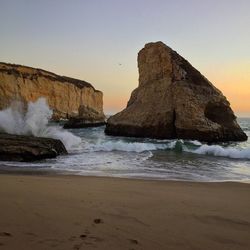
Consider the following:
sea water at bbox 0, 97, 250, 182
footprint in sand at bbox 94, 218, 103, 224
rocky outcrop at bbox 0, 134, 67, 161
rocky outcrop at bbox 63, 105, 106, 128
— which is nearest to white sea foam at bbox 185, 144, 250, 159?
sea water at bbox 0, 97, 250, 182

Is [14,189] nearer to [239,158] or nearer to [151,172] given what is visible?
[151,172]

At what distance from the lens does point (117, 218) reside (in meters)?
3.45

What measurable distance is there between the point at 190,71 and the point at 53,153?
19.0m

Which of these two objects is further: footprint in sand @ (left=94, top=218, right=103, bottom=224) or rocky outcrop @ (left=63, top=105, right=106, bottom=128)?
rocky outcrop @ (left=63, top=105, right=106, bottom=128)

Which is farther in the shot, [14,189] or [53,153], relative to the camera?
[53,153]

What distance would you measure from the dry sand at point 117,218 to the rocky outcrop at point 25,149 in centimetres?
441

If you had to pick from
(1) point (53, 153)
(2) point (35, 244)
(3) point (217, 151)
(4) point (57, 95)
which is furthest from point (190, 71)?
(4) point (57, 95)

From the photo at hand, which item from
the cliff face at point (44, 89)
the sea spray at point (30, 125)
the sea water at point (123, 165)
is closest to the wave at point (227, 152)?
the sea water at point (123, 165)

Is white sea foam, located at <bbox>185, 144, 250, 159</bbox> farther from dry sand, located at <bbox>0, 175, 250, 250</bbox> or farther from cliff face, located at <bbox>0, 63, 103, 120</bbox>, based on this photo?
cliff face, located at <bbox>0, 63, 103, 120</bbox>

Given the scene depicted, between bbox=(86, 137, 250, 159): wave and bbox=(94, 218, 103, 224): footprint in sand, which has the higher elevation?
bbox=(86, 137, 250, 159): wave

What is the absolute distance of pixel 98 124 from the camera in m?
45.4

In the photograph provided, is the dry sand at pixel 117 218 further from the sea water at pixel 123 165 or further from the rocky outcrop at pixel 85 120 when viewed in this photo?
the rocky outcrop at pixel 85 120

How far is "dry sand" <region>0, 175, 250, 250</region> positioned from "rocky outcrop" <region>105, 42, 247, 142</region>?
19137mm

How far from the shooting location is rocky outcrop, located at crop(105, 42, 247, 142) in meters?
24.0
